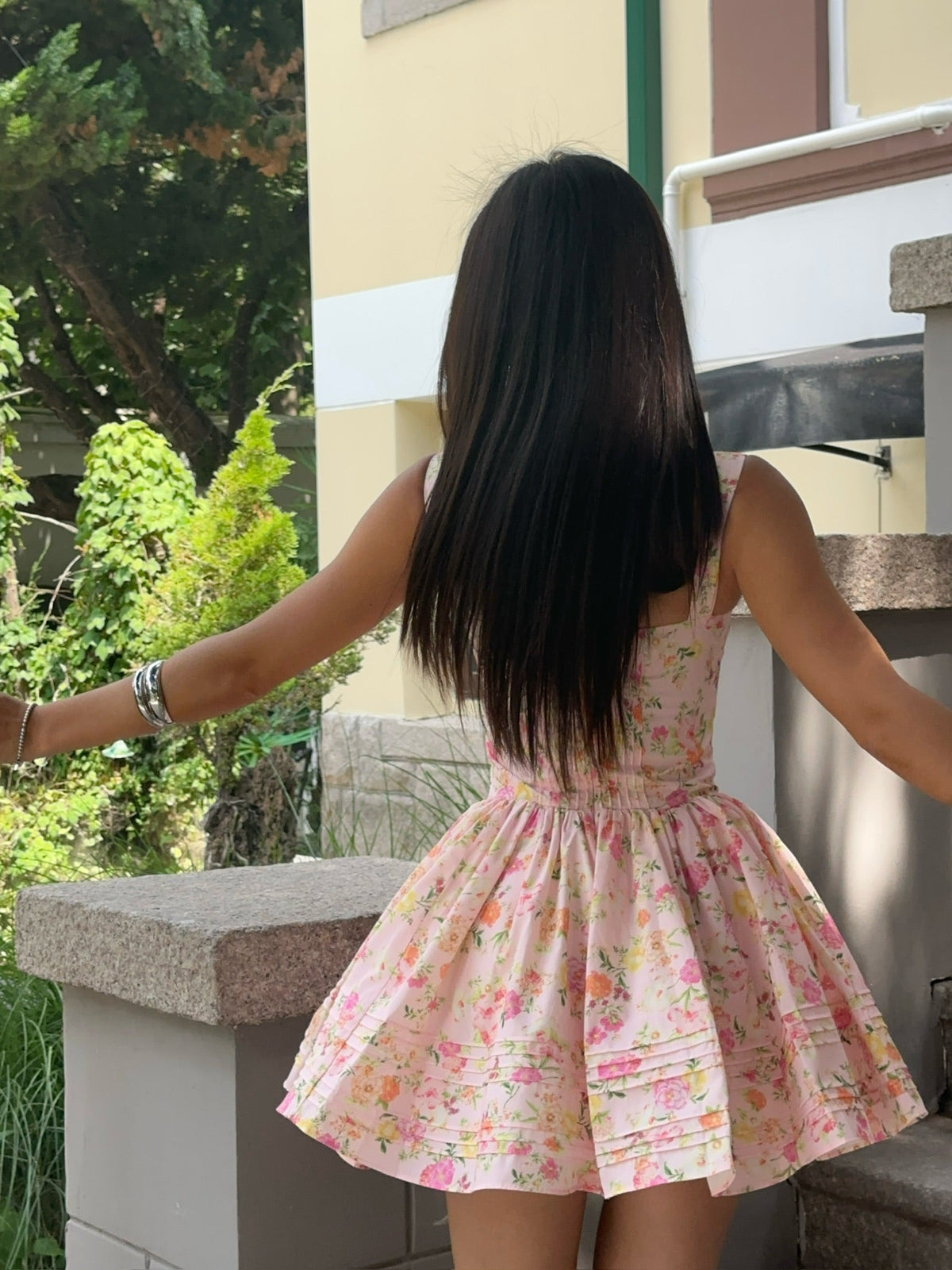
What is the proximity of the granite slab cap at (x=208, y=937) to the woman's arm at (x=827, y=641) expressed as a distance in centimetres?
69

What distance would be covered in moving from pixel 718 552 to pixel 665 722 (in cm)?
18

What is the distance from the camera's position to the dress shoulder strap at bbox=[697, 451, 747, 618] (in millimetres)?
1458

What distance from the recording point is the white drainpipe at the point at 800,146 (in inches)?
211

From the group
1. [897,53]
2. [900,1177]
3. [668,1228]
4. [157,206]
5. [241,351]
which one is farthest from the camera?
[241,351]

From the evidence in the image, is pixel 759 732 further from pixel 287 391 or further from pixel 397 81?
pixel 287 391

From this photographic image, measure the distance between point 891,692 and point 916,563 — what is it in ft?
2.66

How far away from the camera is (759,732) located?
6.95ft

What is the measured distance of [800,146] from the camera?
5.86m

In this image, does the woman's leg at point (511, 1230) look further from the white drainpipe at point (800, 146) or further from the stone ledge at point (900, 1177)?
the white drainpipe at point (800, 146)

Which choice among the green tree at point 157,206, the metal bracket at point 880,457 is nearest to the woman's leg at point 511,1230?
the metal bracket at point 880,457

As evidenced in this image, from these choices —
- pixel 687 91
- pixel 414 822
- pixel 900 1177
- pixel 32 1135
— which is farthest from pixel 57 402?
pixel 900 1177

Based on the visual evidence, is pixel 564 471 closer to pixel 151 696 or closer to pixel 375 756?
pixel 151 696

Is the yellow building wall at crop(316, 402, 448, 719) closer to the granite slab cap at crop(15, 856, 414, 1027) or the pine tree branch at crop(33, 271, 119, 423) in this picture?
the granite slab cap at crop(15, 856, 414, 1027)

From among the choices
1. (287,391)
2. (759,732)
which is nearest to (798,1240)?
(759,732)
